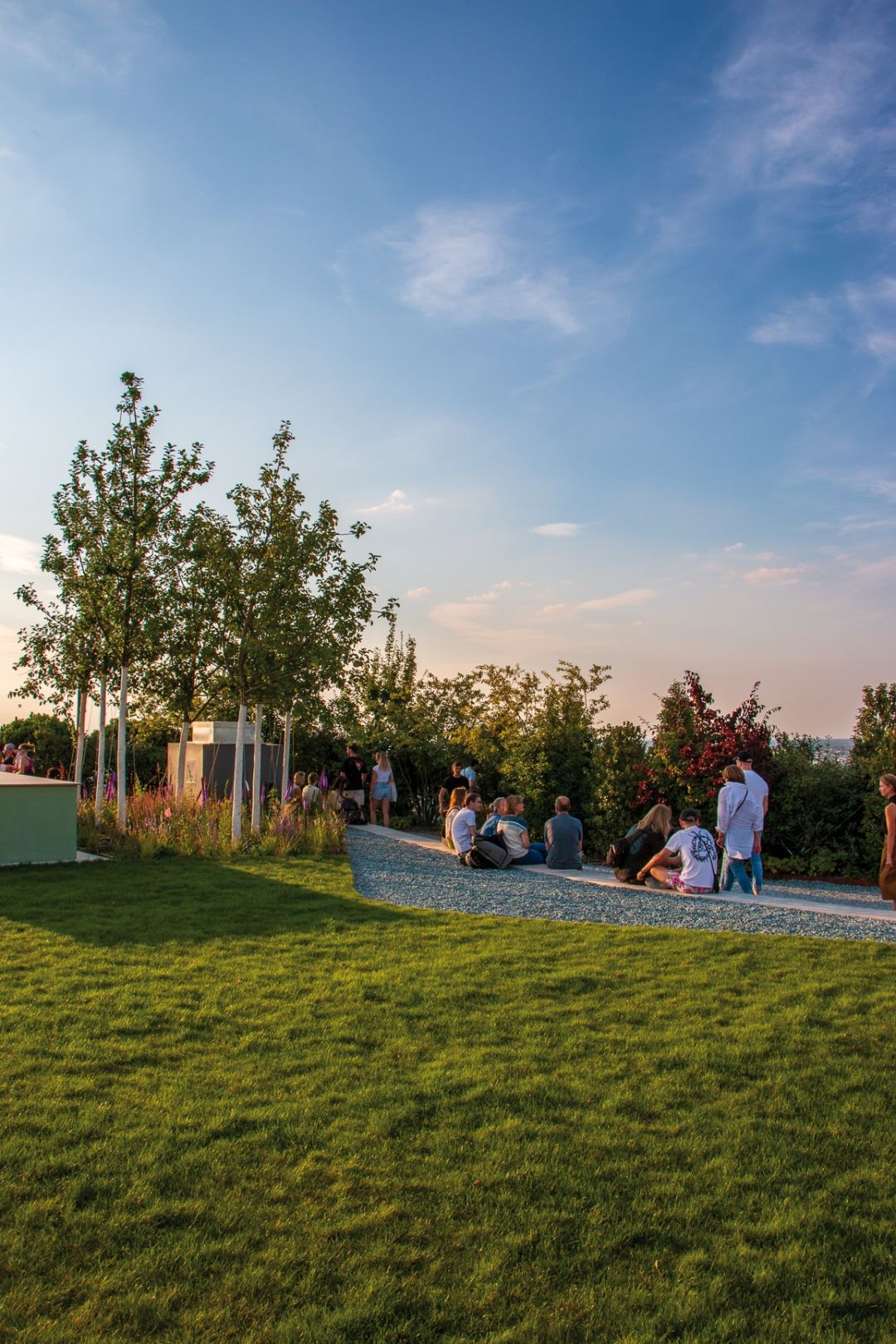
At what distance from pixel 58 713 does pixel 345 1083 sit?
14.4 meters

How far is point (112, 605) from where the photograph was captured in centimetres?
1559

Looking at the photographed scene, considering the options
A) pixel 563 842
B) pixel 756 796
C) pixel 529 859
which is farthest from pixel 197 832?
pixel 756 796

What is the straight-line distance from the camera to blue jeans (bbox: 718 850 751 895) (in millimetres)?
11445

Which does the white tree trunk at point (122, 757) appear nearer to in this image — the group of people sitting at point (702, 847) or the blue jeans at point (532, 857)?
the blue jeans at point (532, 857)

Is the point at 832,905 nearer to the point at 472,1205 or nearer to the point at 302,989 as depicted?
the point at 302,989

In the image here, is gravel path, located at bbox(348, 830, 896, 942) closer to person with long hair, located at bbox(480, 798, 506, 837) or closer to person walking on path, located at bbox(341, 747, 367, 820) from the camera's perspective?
person with long hair, located at bbox(480, 798, 506, 837)

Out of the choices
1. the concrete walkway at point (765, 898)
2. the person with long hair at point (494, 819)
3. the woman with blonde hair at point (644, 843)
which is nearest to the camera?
the concrete walkway at point (765, 898)

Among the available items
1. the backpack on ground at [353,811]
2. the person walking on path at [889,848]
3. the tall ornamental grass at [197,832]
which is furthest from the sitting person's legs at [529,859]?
the backpack on ground at [353,811]

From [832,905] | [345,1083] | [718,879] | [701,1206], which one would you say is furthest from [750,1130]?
[718,879]

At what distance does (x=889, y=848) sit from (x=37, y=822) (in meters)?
10.5

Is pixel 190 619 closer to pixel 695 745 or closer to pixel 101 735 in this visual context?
pixel 101 735

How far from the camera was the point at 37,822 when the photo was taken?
493 inches

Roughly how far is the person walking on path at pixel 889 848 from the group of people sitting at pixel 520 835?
12.8 ft

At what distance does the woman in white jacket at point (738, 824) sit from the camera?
11125 millimetres
